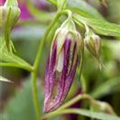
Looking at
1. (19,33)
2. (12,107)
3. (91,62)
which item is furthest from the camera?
(19,33)

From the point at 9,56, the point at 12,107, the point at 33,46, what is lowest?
the point at 12,107

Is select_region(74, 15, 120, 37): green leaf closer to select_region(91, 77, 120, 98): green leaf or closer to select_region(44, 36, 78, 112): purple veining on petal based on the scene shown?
select_region(44, 36, 78, 112): purple veining on petal

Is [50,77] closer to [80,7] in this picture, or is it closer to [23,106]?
[80,7]

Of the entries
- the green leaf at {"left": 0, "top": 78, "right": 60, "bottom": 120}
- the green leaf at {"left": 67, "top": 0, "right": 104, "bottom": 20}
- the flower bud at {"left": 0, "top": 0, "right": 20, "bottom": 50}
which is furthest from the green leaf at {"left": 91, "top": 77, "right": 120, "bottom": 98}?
the flower bud at {"left": 0, "top": 0, "right": 20, "bottom": 50}

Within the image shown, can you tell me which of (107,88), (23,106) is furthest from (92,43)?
(107,88)

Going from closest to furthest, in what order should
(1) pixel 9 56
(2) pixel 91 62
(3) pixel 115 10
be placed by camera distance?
(1) pixel 9 56 < (2) pixel 91 62 < (3) pixel 115 10

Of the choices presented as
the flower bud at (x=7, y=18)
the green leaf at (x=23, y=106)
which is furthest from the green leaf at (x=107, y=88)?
the flower bud at (x=7, y=18)

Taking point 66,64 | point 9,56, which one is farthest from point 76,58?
point 9,56

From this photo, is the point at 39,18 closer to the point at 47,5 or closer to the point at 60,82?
the point at 47,5
